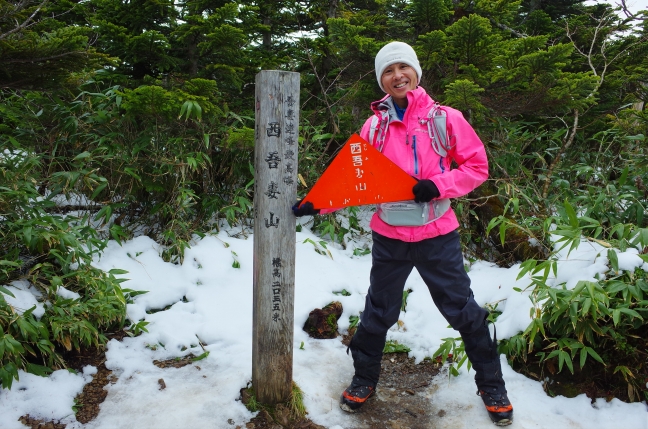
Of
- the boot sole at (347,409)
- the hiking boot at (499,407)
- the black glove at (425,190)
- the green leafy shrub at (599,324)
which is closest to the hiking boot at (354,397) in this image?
the boot sole at (347,409)

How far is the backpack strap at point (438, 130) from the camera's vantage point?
7.70ft

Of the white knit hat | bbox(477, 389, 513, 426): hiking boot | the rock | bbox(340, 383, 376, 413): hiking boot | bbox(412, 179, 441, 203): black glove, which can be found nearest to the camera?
bbox(412, 179, 441, 203): black glove

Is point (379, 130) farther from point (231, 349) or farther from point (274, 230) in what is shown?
point (231, 349)

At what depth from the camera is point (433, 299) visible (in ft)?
8.23

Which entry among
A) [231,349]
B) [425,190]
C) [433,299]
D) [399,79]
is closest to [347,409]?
[433,299]

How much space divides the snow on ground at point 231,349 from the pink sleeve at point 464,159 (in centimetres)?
113

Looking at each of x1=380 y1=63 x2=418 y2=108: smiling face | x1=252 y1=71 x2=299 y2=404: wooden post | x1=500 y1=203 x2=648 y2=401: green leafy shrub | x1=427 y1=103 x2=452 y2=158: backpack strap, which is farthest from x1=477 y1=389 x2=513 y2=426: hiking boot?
x1=380 y1=63 x2=418 y2=108: smiling face

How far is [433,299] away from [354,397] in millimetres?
783

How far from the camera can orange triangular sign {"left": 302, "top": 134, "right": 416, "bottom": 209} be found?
7.62ft

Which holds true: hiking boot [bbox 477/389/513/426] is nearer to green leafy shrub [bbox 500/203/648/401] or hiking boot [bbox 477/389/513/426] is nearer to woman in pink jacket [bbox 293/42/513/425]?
woman in pink jacket [bbox 293/42/513/425]

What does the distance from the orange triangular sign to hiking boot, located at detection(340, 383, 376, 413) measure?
1173 mm

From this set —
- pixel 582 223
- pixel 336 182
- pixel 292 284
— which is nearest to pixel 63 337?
pixel 292 284

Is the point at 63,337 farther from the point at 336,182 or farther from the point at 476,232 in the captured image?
the point at 476,232

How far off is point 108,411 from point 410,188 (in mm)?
2132
